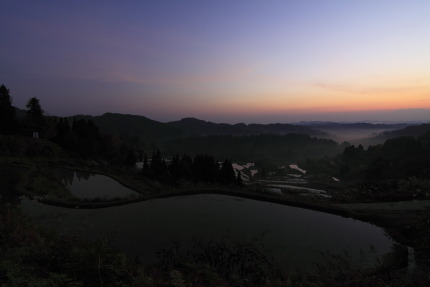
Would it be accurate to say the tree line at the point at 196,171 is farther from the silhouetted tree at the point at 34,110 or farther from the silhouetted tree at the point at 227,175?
the silhouetted tree at the point at 34,110

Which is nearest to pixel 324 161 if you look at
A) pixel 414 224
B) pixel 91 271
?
pixel 414 224

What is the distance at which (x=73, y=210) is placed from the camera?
527 inches

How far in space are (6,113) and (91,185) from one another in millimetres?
25083

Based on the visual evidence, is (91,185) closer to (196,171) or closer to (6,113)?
(6,113)

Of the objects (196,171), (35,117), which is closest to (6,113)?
(35,117)

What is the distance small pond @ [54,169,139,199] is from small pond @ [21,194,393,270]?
3737 mm

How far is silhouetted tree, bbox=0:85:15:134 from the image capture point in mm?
35156

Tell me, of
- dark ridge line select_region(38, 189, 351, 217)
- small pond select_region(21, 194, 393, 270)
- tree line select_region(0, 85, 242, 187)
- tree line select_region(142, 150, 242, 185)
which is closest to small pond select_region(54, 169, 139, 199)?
dark ridge line select_region(38, 189, 351, 217)

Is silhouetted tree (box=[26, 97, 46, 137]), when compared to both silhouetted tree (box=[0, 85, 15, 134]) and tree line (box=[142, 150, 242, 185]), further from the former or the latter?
tree line (box=[142, 150, 242, 185])

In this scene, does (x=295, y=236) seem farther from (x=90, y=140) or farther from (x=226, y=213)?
(x=90, y=140)

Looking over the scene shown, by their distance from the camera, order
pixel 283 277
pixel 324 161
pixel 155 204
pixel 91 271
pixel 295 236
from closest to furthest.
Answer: pixel 91 271 < pixel 283 277 < pixel 295 236 < pixel 155 204 < pixel 324 161

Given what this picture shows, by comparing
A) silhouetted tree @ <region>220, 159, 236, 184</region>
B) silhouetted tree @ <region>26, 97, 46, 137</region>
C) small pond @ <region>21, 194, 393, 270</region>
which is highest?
silhouetted tree @ <region>26, 97, 46, 137</region>

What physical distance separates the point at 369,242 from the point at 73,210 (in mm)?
13506

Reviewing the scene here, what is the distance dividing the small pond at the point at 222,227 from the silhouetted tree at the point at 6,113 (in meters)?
28.2
